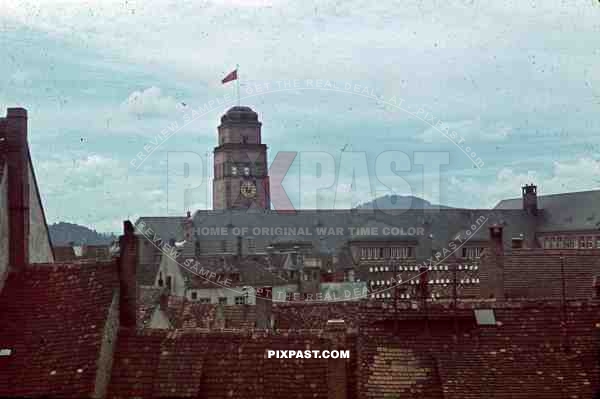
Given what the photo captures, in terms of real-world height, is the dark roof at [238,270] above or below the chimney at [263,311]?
above

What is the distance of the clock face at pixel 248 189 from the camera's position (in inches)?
5266

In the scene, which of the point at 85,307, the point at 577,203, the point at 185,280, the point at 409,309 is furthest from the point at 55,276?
the point at 577,203

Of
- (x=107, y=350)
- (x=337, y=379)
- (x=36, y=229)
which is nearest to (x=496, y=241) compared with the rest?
(x=337, y=379)

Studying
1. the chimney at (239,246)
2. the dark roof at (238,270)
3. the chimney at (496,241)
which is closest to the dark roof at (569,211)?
the chimney at (239,246)

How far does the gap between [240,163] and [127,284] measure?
119 meters

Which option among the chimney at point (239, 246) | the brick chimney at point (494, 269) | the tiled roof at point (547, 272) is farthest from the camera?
the chimney at point (239, 246)

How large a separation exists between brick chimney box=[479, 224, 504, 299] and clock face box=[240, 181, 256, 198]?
10165 cm

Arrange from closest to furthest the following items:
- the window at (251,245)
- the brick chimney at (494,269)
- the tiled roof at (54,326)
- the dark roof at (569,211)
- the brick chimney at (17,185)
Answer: the tiled roof at (54,326)
the brick chimney at (17,185)
the brick chimney at (494,269)
the window at (251,245)
the dark roof at (569,211)

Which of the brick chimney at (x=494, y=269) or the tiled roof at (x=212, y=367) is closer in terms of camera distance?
the tiled roof at (x=212, y=367)

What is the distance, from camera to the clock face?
439 feet

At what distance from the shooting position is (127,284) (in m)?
19.8

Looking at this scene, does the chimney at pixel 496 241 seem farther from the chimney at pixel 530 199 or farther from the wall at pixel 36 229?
the chimney at pixel 530 199

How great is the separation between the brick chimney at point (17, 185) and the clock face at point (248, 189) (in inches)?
4426

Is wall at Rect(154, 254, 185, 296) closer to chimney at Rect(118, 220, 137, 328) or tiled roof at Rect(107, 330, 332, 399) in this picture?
chimney at Rect(118, 220, 137, 328)
